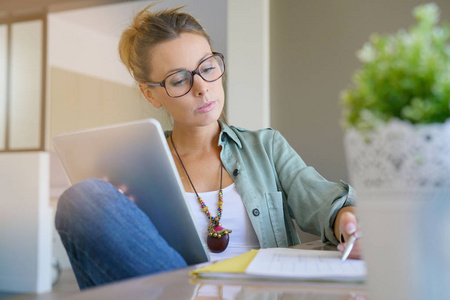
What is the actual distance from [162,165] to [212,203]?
1.86 feet

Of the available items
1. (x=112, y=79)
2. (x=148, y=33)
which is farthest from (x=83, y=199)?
(x=112, y=79)

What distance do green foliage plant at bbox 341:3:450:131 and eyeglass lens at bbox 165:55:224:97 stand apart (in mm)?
1199

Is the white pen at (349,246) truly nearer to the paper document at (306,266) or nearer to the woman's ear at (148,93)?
the paper document at (306,266)

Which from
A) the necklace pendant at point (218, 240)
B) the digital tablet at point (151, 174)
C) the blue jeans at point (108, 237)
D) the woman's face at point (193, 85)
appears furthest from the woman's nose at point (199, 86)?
A: the blue jeans at point (108, 237)

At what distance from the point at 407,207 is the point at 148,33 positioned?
1436mm

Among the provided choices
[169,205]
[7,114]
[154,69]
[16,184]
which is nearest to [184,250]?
[169,205]

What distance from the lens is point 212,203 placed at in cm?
147

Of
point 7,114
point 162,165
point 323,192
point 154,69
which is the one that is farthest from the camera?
point 7,114

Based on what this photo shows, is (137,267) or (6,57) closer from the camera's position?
(137,267)

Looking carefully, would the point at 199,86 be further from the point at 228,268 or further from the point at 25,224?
the point at 25,224

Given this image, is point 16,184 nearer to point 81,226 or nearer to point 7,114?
point 7,114

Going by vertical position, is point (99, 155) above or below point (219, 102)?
below

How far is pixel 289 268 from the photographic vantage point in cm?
64

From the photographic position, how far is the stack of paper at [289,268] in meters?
0.58
